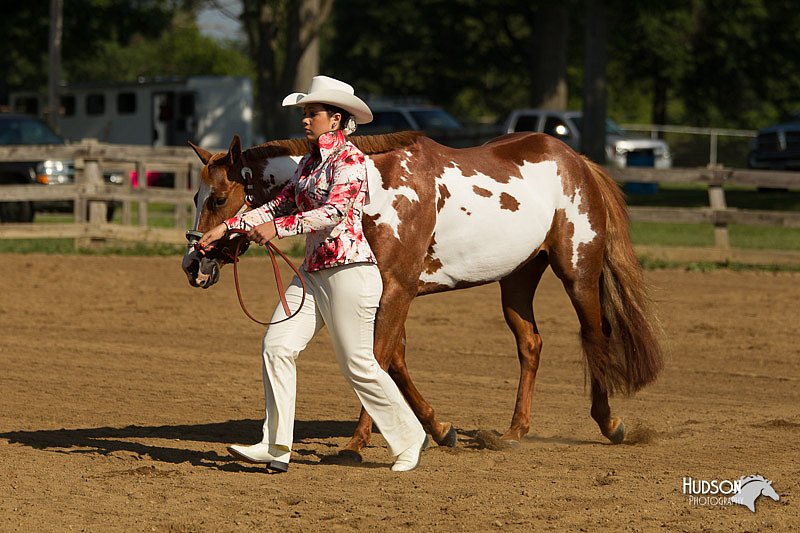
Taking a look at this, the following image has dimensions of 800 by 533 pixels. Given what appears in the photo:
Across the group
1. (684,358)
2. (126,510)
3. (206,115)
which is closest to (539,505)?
(126,510)

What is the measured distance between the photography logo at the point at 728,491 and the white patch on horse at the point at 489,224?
1.62 meters

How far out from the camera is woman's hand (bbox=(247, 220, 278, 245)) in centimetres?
554

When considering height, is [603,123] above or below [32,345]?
below

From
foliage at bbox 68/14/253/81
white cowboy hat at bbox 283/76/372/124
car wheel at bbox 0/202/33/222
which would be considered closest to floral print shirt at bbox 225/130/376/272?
white cowboy hat at bbox 283/76/372/124

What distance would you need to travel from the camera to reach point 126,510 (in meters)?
5.19

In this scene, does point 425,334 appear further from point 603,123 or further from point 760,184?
point 603,123

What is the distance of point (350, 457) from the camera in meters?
6.23

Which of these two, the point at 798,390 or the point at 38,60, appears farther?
the point at 38,60

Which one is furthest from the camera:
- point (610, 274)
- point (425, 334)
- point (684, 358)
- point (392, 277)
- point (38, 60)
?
point (38, 60)

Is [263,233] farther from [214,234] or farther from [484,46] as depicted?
[484,46]

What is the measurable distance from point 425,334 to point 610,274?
3.83 m

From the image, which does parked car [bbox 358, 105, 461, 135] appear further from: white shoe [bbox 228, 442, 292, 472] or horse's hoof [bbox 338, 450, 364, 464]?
white shoe [bbox 228, 442, 292, 472]

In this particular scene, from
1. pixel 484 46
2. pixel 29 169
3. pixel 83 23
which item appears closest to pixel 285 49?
pixel 83 23

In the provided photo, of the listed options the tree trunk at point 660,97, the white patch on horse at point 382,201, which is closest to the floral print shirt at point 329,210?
the white patch on horse at point 382,201
